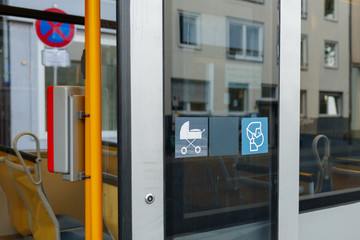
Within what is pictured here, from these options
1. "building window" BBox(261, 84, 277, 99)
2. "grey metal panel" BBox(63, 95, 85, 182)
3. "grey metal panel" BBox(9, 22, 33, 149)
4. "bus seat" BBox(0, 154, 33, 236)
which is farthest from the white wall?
"grey metal panel" BBox(9, 22, 33, 149)

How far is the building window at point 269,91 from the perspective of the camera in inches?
73.7

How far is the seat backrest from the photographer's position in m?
2.21

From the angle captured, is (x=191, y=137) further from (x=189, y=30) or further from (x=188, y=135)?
(x=189, y=30)

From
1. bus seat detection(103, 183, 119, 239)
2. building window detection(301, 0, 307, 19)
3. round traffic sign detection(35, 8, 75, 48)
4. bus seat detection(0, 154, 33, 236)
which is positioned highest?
round traffic sign detection(35, 8, 75, 48)

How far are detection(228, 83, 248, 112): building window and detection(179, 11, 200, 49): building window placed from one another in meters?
0.28

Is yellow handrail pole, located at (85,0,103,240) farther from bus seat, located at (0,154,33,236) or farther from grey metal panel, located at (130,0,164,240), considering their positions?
bus seat, located at (0,154,33,236)

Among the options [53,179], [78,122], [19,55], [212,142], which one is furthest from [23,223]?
[19,55]

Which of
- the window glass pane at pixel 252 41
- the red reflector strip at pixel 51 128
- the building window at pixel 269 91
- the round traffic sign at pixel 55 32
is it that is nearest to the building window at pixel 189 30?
the window glass pane at pixel 252 41

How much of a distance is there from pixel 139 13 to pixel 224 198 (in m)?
0.84

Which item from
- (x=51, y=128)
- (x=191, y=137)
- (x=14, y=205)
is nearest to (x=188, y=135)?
(x=191, y=137)

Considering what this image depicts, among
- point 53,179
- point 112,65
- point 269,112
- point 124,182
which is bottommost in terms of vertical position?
point 53,179

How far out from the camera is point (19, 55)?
510cm

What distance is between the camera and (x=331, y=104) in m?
2.34

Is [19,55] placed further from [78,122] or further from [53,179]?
[78,122]
